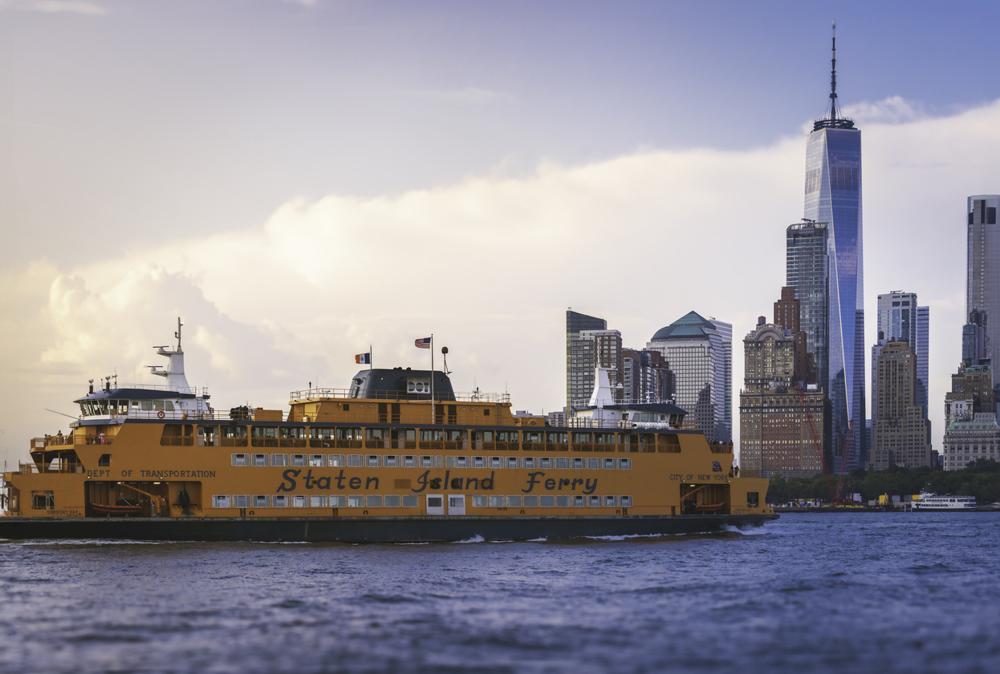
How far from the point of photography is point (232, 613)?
42625 mm

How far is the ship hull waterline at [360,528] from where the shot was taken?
6556 centimetres

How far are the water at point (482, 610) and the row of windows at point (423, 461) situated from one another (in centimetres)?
524

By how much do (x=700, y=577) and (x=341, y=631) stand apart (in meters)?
19.7

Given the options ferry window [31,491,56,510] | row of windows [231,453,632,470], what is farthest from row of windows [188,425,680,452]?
ferry window [31,491,56,510]

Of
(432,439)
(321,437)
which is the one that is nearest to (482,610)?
(321,437)

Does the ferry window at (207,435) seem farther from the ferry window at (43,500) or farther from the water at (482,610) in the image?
the ferry window at (43,500)

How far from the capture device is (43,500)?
2608 inches

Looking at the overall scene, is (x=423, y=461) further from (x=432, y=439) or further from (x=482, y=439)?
(x=482, y=439)

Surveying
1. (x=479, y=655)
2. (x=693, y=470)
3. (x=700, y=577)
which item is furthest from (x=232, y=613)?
(x=693, y=470)

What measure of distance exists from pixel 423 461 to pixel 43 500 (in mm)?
19490

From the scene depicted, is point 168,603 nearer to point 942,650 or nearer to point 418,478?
point 942,650

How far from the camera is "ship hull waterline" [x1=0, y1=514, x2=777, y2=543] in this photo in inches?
2581

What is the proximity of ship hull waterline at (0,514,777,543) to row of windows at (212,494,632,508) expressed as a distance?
1.37m

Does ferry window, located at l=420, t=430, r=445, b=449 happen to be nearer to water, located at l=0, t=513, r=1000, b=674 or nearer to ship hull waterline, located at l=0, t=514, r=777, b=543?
ship hull waterline, located at l=0, t=514, r=777, b=543
